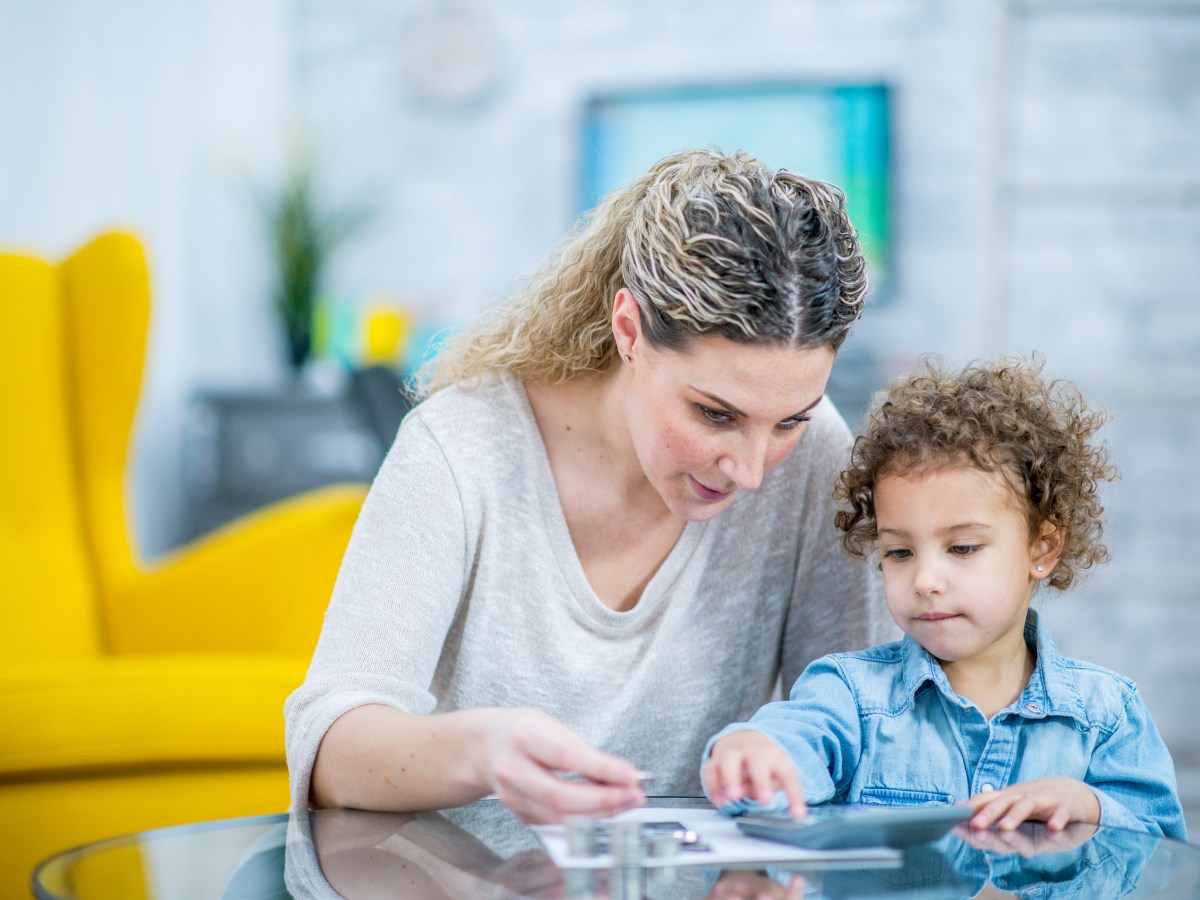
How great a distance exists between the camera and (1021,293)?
3729mm

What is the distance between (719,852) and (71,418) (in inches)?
66.6

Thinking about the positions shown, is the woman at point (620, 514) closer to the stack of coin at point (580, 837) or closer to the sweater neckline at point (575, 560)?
the sweater neckline at point (575, 560)

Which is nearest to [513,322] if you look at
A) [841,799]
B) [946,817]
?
[841,799]

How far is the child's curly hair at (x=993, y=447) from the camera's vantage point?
117 centimetres

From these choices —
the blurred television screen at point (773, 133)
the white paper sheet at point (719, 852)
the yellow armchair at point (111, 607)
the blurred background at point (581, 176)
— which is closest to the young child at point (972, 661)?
the white paper sheet at point (719, 852)

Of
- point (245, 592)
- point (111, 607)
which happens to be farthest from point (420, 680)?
point (111, 607)

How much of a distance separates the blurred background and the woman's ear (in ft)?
7.62

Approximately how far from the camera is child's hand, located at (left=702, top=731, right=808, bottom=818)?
0.93 meters

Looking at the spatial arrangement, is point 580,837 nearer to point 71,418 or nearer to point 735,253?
point 735,253

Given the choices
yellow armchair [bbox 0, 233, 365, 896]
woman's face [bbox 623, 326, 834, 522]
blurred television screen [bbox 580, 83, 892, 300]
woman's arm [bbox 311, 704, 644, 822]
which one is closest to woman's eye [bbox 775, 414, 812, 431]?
woman's face [bbox 623, 326, 834, 522]

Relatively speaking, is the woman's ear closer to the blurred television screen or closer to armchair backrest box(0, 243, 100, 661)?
armchair backrest box(0, 243, 100, 661)

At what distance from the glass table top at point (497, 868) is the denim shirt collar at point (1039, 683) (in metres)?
0.13

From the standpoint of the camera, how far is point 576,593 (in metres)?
1.31

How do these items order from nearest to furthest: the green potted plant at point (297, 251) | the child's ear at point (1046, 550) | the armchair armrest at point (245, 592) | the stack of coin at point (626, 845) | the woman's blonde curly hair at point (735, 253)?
the stack of coin at point (626, 845) → the woman's blonde curly hair at point (735, 253) → the child's ear at point (1046, 550) → the armchair armrest at point (245, 592) → the green potted plant at point (297, 251)
